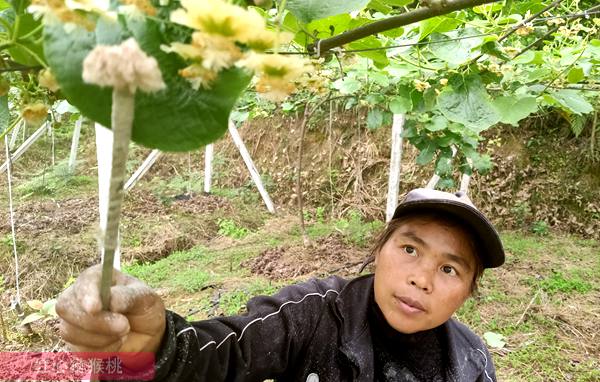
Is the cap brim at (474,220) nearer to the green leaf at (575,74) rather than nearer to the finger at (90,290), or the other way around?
the green leaf at (575,74)

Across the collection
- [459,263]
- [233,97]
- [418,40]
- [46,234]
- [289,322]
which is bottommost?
[46,234]

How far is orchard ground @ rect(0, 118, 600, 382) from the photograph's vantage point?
3.69 metres

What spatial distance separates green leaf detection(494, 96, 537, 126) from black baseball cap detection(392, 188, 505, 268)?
9.9 inches

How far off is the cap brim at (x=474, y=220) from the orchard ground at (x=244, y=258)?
2.29 metres

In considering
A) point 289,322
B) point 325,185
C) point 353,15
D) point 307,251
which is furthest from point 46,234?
point 353,15

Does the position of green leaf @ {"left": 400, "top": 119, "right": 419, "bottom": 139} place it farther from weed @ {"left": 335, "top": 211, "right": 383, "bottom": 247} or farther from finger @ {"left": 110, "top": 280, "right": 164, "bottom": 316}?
weed @ {"left": 335, "top": 211, "right": 383, "bottom": 247}

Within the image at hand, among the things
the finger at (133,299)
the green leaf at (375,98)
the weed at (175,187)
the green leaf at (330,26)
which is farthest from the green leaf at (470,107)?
the weed at (175,187)

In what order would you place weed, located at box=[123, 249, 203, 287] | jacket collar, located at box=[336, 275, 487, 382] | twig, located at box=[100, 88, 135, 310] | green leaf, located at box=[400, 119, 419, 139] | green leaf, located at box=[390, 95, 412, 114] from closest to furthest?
1. twig, located at box=[100, 88, 135, 310]
2. jacket collar, located at box=[336, 275, 487, 382]
3. green leaf, located at box=[390, 95, 412, 114]
4. green leaf, located at box=[400, 119, 419, 139]
5. weed, located at box=[123, 249, 203, 287]

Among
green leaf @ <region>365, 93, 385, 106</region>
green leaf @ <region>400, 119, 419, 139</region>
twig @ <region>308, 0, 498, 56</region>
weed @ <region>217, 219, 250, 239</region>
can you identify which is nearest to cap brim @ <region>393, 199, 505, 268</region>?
twig @ <region>308, 0, 498, 56</region>

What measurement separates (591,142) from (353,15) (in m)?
6.20

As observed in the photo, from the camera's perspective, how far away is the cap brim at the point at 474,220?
127 cm

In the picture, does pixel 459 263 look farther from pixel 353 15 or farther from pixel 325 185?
pixel 325 185

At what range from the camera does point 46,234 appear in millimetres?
5875

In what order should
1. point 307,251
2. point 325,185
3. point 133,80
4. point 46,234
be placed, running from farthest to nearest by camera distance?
point 325,185, point 46,234, point 307,251, point 133,80
